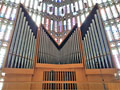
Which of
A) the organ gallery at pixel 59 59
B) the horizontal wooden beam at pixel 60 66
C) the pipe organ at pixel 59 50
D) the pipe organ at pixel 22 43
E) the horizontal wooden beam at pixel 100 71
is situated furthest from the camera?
the pipe organ at pixel 59 50

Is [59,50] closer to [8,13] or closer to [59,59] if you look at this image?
[59,59]

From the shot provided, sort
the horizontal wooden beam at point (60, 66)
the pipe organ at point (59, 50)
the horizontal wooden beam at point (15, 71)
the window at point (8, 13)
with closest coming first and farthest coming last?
the horizontal wooden beam at point (15, 71) < the horizontal wooden beam at point (60, 66) < the pipe organ at point (59, 50) < the window at point (8, 13)

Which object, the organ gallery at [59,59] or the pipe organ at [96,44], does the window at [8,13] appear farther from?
the pipe organ at [96,44]

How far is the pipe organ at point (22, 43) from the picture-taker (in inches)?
224

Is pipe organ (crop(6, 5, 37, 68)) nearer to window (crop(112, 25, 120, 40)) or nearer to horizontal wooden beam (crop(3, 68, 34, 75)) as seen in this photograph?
horizontal wooden beam (crop(3, 68, 34, 75))

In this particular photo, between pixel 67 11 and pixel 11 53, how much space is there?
537 inches

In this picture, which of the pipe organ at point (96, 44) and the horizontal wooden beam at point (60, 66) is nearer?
the pipe organ at point (96, 44)

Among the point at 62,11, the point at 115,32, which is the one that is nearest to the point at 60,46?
the point at 115,32

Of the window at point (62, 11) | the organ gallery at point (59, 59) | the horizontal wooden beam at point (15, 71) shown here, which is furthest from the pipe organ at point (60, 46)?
the window at point (62, 11)

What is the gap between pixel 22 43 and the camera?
21.2 ft

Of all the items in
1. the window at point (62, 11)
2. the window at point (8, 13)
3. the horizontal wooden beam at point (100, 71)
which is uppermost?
the window at point (62, 11)

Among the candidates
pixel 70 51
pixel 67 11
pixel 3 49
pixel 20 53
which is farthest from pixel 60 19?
pixel 20 53

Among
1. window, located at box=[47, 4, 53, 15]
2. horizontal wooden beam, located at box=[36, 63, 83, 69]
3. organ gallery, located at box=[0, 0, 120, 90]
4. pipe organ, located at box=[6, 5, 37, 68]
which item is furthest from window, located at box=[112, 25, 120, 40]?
pipe organ, located at box=[6, 5, 37, 68]

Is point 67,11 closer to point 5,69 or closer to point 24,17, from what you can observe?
point 24,17
